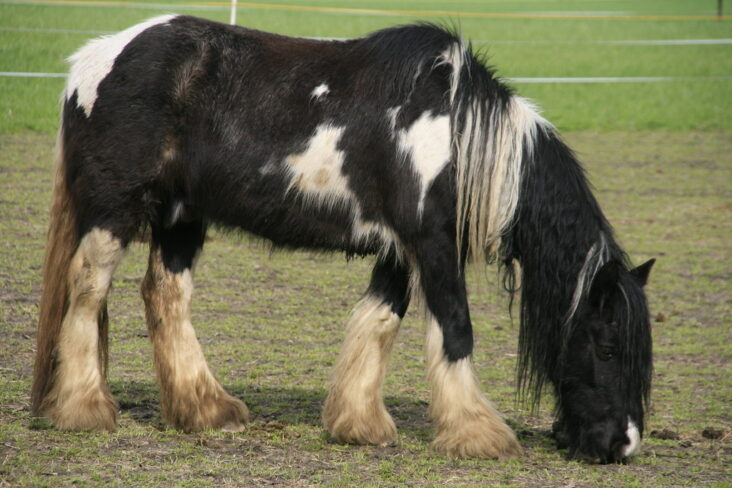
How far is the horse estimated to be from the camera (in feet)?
15.2

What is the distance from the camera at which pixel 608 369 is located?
14.9ft

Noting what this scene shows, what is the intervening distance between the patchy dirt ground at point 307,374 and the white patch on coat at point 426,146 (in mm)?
675

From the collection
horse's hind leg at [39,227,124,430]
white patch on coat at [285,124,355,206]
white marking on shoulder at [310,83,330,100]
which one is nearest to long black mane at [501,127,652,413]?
white patch on coat at [285,124,355,206]

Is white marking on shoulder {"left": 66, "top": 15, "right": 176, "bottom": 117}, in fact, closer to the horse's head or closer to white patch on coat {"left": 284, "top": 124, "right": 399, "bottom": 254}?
white patch on coat {"left": 284, "top": 124, "right": 399, "bottom": 254}

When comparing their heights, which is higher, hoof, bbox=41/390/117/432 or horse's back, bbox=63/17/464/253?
horse's back, bbox=63/17/464/253

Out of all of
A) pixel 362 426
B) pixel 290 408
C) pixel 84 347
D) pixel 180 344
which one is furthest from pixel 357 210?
pixel 84 347

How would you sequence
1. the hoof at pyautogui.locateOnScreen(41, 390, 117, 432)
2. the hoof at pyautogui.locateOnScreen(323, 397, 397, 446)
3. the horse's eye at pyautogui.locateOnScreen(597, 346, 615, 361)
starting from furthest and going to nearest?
the hoof at pyautogui.locateOnScreen(323, 397, 397, 446) → the hoof at pyautogui.locateOnScreen(41, 390, 117, 432) → the horse's eye at pyautogui.locateOnScreen(597, 346, 615, 361)

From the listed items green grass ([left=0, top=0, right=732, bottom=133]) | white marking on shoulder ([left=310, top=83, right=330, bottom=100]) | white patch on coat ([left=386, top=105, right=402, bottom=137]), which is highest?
green grass ([left=0, top=0, right=732, bottom=133])

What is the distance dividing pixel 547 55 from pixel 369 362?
1640 cm

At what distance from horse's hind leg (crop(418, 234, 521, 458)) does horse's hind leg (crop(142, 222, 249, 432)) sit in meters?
1.04

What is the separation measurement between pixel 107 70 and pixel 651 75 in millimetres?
16173

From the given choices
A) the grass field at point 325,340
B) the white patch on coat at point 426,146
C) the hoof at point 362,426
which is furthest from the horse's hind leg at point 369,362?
the white patch on coat at point 426,146

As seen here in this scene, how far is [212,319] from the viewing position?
698cm

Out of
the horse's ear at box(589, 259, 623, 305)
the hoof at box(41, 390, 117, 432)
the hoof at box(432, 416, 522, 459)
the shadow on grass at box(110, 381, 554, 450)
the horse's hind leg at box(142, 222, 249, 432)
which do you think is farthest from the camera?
the shadow on grass at box(110, 381, 554, 450)
